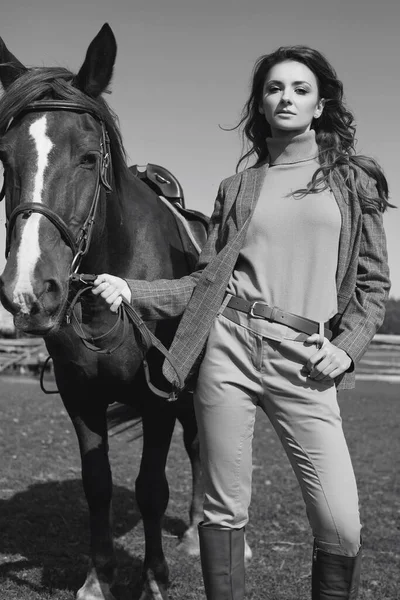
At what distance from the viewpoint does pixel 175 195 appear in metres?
3.92

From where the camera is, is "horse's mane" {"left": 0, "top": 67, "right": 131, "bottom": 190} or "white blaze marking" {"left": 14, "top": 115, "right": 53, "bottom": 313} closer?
"white blaze marking" {"left": 14, "top": 115, "right": 53, "bottom": 313}

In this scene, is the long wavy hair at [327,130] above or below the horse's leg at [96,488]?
above

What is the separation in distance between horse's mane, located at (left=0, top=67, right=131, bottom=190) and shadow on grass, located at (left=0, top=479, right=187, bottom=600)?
229 centimetres

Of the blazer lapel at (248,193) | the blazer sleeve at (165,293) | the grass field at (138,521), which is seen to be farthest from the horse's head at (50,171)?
the grass field at (138,521)

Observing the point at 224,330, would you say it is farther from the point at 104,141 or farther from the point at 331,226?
the point at 104,141

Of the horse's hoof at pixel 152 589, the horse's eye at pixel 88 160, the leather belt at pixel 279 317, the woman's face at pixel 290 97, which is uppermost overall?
the woman's face at pixel 290 97

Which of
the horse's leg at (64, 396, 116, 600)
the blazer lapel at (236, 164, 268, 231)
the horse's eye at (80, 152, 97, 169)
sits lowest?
the horse's leg at (64, 396, 116, 600)

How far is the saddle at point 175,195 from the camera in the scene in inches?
153

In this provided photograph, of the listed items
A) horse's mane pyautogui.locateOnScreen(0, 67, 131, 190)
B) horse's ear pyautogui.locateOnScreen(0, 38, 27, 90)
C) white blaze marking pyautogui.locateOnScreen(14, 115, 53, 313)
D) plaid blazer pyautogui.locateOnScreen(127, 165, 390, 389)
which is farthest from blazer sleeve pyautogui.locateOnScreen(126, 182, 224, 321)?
horse's ear pyautogui.locateOnScreen(0, 38, 27, 90)

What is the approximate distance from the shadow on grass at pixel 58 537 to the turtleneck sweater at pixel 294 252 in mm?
2023

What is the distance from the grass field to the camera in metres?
3.58

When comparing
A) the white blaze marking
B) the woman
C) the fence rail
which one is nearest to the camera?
the white blaze marking

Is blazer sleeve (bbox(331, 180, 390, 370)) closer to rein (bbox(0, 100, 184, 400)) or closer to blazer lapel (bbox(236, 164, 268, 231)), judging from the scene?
blazer lapel (bbox(236, 164, 268, 231))

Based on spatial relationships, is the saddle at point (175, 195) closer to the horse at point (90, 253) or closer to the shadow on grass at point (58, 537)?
the horse at point (90, 253)
